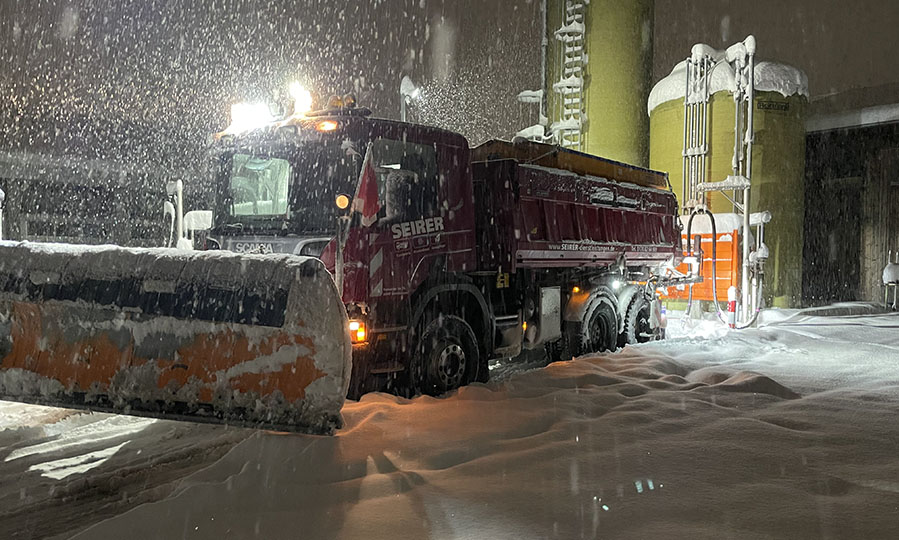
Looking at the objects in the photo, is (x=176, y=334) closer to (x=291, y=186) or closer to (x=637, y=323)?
(x=291, y=186)

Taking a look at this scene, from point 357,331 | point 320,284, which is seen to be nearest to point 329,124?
point 357,331

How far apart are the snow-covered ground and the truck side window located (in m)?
1.72

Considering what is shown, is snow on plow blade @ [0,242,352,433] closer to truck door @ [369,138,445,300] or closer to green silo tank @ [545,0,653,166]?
truck door @ [369,138,445,300]

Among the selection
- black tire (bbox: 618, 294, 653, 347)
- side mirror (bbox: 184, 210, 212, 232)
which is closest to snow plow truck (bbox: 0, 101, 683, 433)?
side mirror (bbox: 184, 210, 212, 232)

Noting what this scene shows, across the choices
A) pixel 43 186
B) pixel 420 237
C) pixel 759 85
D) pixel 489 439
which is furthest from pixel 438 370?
pixel 43 186

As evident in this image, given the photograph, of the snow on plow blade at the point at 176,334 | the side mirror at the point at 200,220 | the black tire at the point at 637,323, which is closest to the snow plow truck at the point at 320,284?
the snow on plow blade at the point at 176,334

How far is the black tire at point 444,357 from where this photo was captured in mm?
6758

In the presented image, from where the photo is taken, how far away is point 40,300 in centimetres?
543

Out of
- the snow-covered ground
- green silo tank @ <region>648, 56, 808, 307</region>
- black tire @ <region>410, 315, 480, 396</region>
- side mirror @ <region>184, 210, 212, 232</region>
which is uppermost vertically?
green silo tank @ <region>648, 56, 808, 307</region>

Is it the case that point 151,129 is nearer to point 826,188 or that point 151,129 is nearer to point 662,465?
point 826,188

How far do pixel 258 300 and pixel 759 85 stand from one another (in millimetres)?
16088

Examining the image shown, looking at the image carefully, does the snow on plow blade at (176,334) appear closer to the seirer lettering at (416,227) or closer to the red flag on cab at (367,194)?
the red flag on cab at (367,194)

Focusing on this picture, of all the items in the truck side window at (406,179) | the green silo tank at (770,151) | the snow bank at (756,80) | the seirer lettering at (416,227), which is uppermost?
the snow bank at (756,80)

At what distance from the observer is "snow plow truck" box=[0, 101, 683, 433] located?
5.00 m
